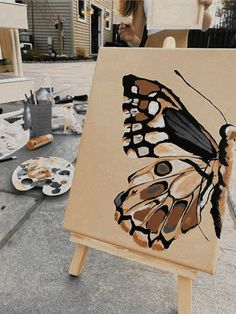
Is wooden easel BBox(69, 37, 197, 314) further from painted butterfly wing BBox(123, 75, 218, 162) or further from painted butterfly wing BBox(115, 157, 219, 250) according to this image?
painted butterfly wing BBox(123, 75, 218, 162)

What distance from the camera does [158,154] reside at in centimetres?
73

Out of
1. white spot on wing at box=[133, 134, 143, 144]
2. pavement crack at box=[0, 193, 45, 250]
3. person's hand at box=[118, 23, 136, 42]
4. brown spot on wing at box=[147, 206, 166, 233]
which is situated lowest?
pavement crack at box=[0, 193, 45, 250]

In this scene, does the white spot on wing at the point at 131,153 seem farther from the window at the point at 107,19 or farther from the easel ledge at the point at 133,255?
the window at the point at 107,19

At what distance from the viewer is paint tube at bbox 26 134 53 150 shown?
1951 millimetres

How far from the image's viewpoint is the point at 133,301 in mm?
836

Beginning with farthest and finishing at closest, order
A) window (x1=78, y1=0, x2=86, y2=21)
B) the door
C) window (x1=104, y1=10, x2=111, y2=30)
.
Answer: window (x1=104, y1=10, x2=111, y2=30)
the door
window (x1=78, y1=0, x2=86, y2=21)

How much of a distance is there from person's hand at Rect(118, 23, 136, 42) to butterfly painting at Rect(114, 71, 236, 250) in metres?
0.86

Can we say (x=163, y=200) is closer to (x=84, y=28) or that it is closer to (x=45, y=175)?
(x=45, y=175)

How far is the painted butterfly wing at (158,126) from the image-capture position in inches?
27.0

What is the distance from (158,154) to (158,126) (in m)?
0.08

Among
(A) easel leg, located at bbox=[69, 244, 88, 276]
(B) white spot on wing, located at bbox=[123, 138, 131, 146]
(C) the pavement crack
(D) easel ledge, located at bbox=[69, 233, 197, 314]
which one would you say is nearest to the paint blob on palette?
(C) the pavement crack

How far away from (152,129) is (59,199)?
2.72ft

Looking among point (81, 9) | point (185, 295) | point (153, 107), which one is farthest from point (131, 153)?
point (81, 9)

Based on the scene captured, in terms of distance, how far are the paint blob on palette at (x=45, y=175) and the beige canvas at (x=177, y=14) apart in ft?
3.14
